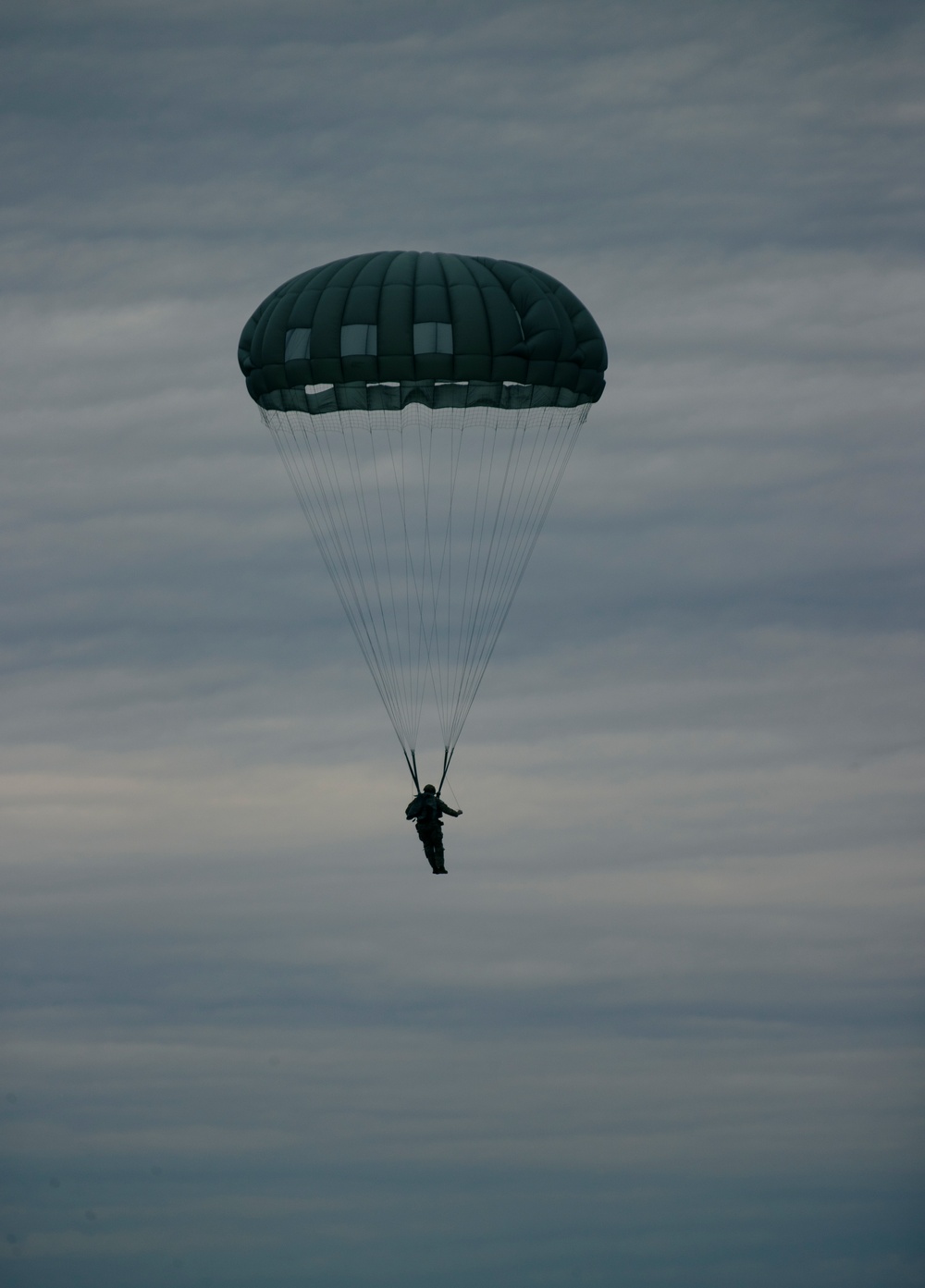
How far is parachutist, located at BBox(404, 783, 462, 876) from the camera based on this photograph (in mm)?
50375

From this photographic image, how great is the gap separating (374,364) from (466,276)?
2469 mm

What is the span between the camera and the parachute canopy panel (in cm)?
5103

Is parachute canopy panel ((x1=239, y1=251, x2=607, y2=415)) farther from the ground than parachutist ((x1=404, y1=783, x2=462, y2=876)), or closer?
farther from the ground

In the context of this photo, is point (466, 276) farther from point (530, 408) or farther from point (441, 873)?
point (441, 873)

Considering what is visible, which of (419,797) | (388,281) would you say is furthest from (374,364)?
(419,797)

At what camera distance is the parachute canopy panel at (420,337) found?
5103 centimetres

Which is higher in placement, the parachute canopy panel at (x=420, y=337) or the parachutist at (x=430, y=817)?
the parachute canopy panel at (x=420, y=337)

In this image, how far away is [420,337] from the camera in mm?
50875

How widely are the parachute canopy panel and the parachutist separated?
7447 mm

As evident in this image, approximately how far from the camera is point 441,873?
51156mm

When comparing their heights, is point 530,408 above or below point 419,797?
above

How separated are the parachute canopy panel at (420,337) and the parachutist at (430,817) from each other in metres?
7.45

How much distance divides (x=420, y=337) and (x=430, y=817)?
8.76m

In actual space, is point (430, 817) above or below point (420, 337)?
below
